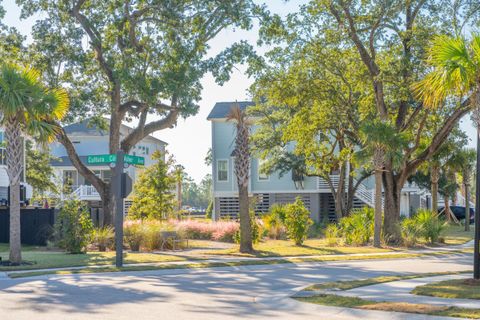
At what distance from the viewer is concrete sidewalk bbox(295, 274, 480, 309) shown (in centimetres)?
1141

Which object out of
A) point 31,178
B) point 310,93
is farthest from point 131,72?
point 31,178

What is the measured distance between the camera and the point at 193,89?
92.3ft

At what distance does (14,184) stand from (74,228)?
4579 mm

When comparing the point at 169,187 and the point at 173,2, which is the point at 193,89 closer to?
the point at 173,2

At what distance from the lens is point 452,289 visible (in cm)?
1295

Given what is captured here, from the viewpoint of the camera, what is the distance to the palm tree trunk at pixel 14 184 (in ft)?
64.7

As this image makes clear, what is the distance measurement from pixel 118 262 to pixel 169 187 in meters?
17.4

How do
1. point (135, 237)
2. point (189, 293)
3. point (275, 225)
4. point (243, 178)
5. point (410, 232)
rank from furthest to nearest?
point (275, 225) → point (410, 232) → point (135, 237) → point (243, 178) → point (189, 293)

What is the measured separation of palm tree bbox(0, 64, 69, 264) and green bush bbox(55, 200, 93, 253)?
13.5ft

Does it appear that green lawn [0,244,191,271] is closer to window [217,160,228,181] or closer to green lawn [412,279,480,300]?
green lawn [412,279,480,300]

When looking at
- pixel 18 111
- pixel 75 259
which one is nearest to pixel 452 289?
pixel 75 259

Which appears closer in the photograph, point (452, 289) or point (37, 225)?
point (452, 289)

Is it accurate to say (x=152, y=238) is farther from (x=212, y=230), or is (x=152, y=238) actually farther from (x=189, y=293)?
(x=189, y=293)

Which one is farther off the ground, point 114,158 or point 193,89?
point 193,89
